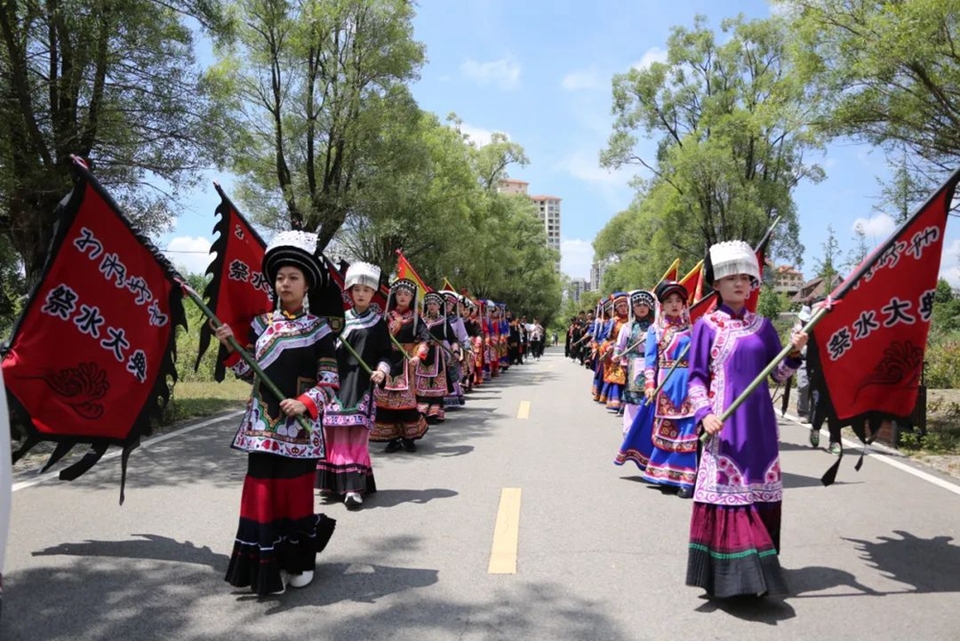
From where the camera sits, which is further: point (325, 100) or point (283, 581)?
point (325, 100)

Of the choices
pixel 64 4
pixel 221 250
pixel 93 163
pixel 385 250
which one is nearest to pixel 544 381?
pixel 385 250

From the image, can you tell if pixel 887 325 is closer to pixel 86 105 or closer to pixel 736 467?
pixel 736 467

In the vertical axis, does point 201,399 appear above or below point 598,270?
below

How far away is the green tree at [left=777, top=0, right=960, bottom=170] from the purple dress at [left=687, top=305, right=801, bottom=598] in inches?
219

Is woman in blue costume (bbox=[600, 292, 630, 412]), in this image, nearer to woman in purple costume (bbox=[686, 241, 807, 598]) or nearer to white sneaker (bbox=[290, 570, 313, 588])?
woman in purple costume (bbox=[686, 241, 807, 598])

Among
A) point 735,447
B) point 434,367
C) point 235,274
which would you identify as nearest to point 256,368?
point 235,274

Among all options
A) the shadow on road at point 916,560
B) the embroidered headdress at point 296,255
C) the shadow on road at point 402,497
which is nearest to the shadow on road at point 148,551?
the shadow on road at point 402,497

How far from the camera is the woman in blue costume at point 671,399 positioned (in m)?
6.76

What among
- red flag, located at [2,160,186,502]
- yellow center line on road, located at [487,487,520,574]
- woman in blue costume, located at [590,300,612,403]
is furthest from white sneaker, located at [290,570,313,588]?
woman in blue costume, located at [590,300,612,403]

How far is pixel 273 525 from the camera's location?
164 inches

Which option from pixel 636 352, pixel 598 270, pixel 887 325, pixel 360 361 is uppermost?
pixel 598 270

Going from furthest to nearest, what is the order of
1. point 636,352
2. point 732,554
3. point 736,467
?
point 636,352 → point 736,467 → point 732,554

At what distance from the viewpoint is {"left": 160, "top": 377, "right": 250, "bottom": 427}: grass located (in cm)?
1138

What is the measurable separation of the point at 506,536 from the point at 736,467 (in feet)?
6.09
